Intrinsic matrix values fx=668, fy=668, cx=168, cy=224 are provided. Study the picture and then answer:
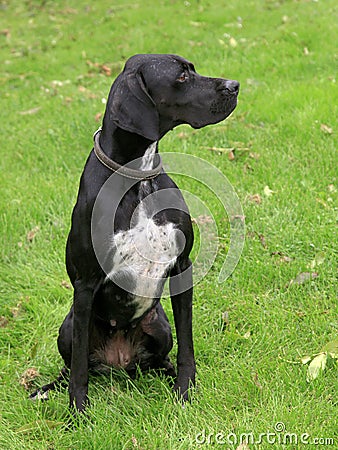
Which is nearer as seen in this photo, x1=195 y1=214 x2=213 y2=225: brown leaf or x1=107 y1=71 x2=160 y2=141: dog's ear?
x1=107 y1=71 x2=160 y2=141: dog's ear

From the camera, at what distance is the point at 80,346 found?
293cm

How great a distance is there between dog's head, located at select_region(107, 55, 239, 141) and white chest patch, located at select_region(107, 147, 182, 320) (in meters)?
0.20

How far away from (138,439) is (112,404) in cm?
30

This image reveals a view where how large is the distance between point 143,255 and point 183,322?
40cm

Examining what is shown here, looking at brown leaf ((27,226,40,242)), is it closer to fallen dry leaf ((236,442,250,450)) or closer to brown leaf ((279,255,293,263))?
brown leaf ((279,255,293,263))

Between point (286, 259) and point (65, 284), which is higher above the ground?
point (286, 259)

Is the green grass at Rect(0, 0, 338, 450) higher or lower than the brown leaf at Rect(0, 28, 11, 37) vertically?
Result: higher

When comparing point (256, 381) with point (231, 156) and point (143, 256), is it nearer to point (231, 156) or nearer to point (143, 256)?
point (143, 256)

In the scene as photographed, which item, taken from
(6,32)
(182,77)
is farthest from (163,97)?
(6,32)

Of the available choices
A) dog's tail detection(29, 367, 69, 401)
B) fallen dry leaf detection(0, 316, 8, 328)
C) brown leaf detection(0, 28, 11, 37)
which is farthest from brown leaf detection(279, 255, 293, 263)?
brown leaf detection(0, 28, 11, 37)

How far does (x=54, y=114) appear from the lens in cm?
638

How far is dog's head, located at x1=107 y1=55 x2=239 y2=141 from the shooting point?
2.67 m

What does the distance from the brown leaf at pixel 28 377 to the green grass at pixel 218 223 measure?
0.05 m

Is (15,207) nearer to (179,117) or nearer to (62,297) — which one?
(62,297)
